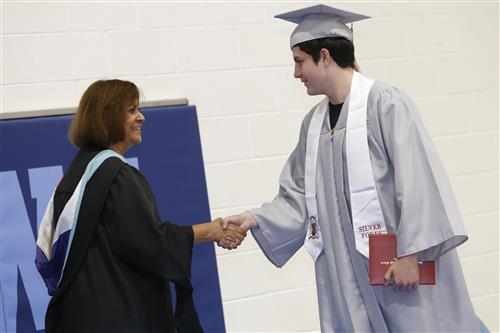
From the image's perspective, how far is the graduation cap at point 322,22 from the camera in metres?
2.88

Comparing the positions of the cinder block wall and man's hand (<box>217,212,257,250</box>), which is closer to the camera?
man's hand (<box>217,212,257,250</box>)

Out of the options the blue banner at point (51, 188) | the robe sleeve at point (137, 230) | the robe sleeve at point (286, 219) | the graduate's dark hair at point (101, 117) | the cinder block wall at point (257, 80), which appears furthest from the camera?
the cinder block wall at point (257, 80)

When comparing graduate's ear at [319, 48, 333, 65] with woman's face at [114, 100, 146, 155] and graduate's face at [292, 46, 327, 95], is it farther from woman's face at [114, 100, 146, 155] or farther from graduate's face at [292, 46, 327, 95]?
woman's face at [114, 100, 146, 155]

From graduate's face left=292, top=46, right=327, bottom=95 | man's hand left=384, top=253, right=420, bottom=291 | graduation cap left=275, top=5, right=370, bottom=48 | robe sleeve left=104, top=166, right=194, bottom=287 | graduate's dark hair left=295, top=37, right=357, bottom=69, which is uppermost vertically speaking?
graduation cap left=275, top=5, right=370, bottom=48

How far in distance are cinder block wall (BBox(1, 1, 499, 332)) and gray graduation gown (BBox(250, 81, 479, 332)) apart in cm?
108

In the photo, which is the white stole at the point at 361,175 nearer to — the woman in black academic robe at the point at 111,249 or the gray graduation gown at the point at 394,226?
the gray graduation gown at the point at 394,226

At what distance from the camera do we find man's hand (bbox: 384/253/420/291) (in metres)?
2.62

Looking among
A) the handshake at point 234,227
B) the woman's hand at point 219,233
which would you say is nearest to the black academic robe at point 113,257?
the woman's hand at point 219,233

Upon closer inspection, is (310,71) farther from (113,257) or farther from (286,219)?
(113,257)

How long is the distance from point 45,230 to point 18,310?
0.97 meters

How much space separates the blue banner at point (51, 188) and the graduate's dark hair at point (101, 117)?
3.01 feet

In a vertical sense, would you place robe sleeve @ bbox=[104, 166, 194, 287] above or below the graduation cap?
below

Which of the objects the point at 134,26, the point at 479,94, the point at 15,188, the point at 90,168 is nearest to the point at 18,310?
the point at 15,188

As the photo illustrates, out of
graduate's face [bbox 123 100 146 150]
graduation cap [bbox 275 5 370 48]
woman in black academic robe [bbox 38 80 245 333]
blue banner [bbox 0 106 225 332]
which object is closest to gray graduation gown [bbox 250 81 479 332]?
graduation cap [bbox 275 5 370 48]
